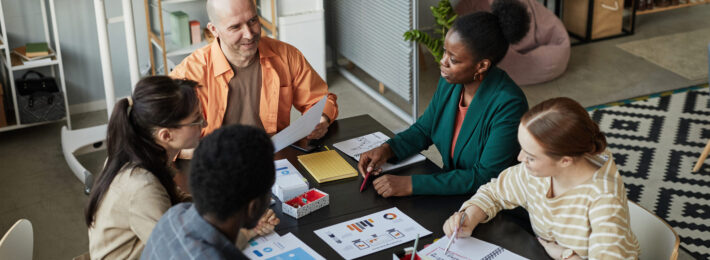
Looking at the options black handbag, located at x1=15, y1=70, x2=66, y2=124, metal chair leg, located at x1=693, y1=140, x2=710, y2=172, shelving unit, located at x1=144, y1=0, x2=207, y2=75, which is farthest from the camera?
shelving unit, located at x1=144, y1=0, x2=207, y2=75

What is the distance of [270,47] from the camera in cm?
288

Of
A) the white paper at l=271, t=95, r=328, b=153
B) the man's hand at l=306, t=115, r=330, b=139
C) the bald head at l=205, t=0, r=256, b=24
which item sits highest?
the bald head at l=205, t=0, r=256, b=24

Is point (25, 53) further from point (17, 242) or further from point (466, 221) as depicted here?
point (466, 221)

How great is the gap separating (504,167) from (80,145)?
2.68 m

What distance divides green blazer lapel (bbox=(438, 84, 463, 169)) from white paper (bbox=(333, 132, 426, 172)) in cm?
10

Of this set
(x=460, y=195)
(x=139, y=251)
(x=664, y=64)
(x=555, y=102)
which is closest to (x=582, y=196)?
(x=555, y=102)

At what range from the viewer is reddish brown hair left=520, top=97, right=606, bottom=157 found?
1815mm

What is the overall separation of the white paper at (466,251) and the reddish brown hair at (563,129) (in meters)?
0.30

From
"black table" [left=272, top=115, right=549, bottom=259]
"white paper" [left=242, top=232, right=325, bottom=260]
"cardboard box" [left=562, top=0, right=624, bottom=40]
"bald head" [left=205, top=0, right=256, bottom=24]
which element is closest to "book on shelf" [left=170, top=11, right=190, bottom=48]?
"bald head" [left=205, top=0, right=256, bottom=24]

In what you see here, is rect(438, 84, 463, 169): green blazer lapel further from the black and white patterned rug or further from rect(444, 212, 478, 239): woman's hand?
the black and white patterned rug

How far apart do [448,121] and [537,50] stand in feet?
9.33

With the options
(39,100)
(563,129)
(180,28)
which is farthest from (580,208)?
(39,100)

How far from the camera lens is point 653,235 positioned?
81.2 inches

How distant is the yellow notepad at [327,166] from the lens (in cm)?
236
